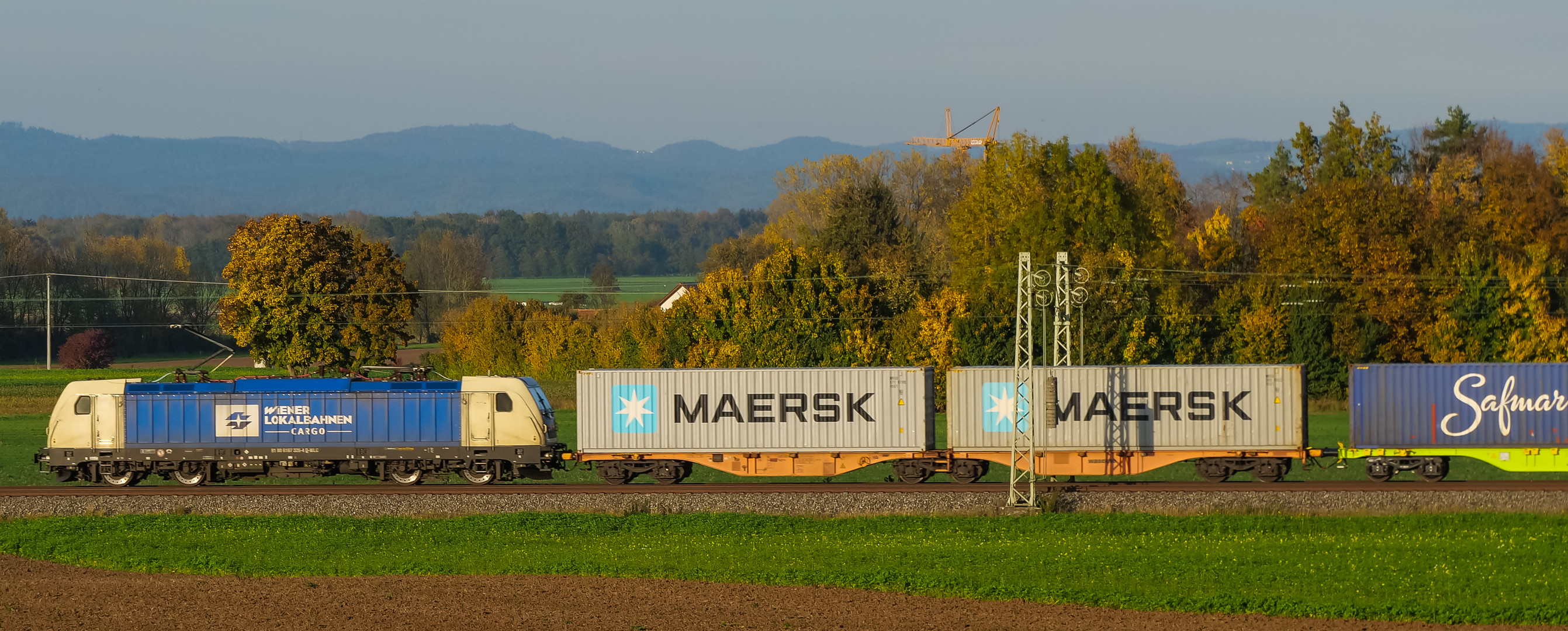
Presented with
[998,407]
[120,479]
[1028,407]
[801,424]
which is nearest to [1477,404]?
[1028,407]

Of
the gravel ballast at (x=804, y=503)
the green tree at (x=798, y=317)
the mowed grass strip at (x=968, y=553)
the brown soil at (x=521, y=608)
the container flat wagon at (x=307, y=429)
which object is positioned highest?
the green tree at (x=798, y=317)

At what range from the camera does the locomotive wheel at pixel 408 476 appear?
39125mm

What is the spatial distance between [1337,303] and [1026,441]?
143 ft

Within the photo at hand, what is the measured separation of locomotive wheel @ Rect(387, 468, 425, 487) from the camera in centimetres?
3912

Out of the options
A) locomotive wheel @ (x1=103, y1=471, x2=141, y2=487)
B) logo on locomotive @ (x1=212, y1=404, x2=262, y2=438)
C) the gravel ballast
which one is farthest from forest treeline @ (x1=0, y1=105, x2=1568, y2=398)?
locomotive wheel @ (x1=103, y1=471, x2=141, y2=487)

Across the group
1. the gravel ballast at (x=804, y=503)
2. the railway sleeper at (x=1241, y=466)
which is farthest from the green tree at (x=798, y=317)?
the gravel ballast at (x=804, y=503)

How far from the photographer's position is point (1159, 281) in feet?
240

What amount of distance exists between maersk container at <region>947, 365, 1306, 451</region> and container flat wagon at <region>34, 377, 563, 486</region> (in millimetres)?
11843

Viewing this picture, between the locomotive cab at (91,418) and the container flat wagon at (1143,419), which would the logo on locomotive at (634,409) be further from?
the locomotive cab at (91,418)

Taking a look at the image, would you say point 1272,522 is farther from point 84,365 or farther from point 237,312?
point 84,365

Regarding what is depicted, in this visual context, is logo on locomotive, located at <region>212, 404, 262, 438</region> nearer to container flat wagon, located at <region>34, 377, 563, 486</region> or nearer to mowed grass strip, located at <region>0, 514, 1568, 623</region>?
container flat wagon, located at <region>34, 377, 563, 486</region>

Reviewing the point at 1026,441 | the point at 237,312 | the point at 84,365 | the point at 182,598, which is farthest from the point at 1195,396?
the point at 84,365

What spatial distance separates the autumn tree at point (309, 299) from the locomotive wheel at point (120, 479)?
3395cm

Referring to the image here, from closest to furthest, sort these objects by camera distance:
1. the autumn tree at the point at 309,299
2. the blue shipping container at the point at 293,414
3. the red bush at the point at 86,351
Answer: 1. the blue shipping container at the point at 293,414
2. the autumn tree at the point at 309,299
3. the red bush at the point at 86,351
